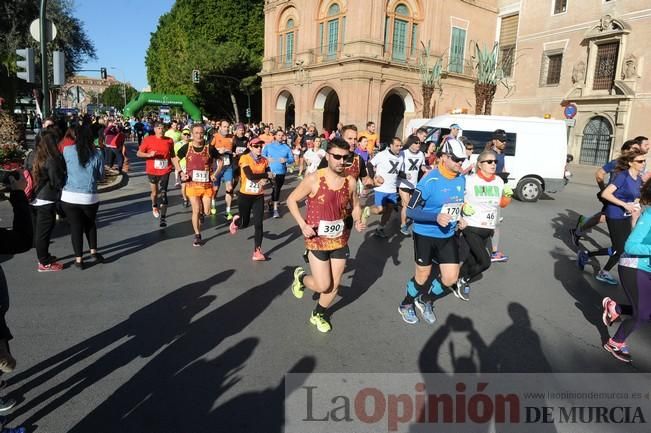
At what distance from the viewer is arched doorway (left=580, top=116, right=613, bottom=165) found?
25938 mm

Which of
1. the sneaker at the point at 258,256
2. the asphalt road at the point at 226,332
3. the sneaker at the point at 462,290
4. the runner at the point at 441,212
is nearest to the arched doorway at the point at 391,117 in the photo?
the asphalt road at the point at 226,332

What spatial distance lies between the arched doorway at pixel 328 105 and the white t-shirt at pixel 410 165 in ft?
79.3

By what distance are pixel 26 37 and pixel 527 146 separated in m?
27.6

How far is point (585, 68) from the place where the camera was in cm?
2692

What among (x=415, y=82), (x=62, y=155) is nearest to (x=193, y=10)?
(x=415, y=82)

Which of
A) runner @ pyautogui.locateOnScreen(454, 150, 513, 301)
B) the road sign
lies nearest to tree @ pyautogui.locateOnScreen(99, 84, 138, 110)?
the road sign

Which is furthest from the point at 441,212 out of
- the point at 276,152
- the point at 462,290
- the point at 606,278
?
the point at 276,152

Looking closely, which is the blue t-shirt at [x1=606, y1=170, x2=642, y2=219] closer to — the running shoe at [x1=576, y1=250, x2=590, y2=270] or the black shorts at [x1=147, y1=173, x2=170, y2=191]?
the running shoe at [x1=576, y1=250, x2=590, y2=270]

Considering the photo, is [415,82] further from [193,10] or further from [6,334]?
[6,334]

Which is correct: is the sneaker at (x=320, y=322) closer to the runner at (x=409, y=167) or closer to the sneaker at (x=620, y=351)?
the sneaker at (x=620, y=351)

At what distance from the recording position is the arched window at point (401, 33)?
2975cm

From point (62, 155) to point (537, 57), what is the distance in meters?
31.7

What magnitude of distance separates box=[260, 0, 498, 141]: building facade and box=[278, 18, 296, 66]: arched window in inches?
2.9

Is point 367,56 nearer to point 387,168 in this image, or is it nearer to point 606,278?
point 387,168
